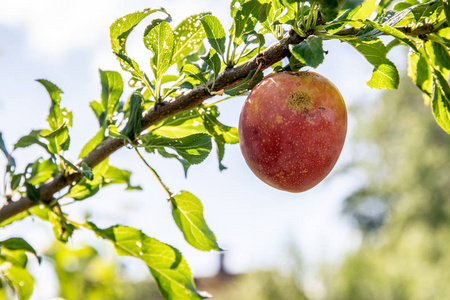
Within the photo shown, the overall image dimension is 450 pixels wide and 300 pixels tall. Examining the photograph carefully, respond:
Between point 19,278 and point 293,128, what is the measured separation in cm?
52

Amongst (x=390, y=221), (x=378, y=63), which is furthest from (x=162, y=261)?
(x=390, y=221)

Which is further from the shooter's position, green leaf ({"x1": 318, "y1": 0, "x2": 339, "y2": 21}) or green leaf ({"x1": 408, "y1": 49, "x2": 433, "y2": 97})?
green leaf ({"x1": 408, "y1": 49, "x2": 433, "y2": 97})

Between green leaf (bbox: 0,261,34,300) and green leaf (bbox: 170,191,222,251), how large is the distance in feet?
0.98

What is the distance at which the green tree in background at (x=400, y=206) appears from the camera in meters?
11.4

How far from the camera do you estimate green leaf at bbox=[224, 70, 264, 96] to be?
0.59m

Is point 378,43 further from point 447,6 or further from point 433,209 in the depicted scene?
point 433,209

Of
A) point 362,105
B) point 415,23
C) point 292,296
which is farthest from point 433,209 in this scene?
point 415,23

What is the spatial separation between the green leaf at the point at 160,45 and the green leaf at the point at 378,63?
23 centimetres

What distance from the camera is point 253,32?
1.97 feet

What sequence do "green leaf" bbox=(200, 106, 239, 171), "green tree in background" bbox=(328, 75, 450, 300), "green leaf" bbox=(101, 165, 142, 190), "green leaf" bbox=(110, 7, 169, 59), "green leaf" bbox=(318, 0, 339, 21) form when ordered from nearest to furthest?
1. "green leaf" bbox=(318, 0, 339, 21)
2. "green leaf" bbox=(110, 7, 169, 59)
3. "green leaf" bbox=(200, 106, 239, 171)
4. "green leaf" bbox=(101, 165, 142, 190)
5. "green tree in background" bbox=(328, 75, 450, 300)

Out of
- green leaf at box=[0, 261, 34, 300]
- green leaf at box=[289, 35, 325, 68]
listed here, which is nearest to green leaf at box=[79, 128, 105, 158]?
green leaf at box=[0, 261, 34, 300]

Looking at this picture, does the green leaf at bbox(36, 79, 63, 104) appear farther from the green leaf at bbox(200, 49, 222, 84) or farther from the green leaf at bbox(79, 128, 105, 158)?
the green leaf at bbox(200, 49, 222, 84)

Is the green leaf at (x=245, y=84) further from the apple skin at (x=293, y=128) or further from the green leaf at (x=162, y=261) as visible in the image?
the green leaf at (x=162, y=261)

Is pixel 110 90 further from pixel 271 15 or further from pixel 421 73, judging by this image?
pixel 421 73
